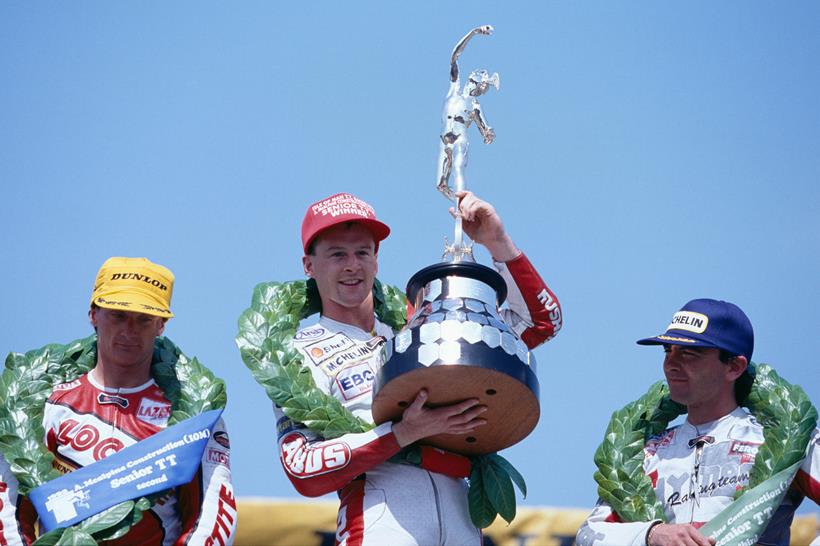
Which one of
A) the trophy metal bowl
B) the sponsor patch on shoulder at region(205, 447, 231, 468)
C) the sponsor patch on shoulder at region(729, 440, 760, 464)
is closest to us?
the trophy metal bowl

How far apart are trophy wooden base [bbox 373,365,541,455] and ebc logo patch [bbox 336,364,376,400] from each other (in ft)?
1.24

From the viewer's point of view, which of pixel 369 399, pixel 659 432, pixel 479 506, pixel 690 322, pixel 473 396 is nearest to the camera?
pixel 473 396

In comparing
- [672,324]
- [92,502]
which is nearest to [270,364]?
[92,502]

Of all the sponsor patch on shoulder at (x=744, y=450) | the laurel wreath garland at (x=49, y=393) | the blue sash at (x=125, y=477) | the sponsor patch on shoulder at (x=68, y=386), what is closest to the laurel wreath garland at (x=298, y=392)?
the laurel wreath garland at (x=49, y=393)

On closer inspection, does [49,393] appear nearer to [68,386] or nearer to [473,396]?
[68,386]

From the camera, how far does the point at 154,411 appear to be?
6.19 meters

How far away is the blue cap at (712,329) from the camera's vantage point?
21.5 feet

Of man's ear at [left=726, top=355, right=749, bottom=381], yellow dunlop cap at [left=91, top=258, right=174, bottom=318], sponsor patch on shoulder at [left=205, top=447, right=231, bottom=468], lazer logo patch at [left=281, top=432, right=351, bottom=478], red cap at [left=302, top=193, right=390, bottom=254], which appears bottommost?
lazer logo patch at [left=281, top=432, right=351, bottom=478]

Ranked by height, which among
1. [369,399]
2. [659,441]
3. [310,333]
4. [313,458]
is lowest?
[313,458]

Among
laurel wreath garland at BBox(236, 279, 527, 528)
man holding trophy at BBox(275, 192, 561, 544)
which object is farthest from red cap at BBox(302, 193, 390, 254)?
laurel wreath garland at BBox(236, 279, 527, 528)

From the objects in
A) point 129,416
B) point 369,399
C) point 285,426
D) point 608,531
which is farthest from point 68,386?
point 608,531

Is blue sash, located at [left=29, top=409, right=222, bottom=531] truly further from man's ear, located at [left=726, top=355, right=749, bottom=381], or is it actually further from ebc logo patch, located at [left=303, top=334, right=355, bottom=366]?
man's ear, located at [left=726, top=355, right=749, bottom=381]

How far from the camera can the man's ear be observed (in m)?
6.59

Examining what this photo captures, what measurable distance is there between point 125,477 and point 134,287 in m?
0.98
